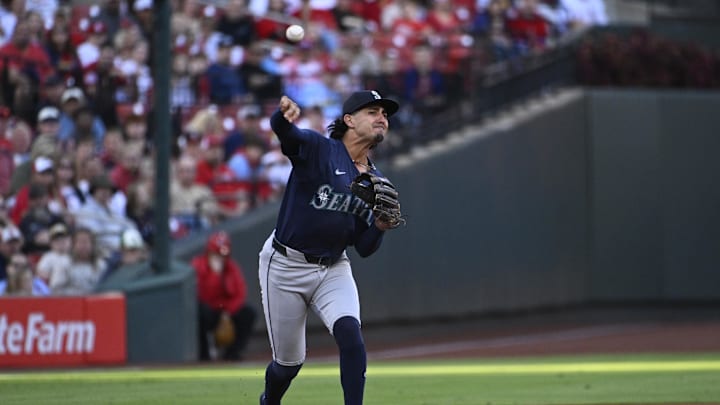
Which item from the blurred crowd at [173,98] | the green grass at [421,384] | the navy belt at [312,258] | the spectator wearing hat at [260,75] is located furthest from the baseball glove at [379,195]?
the spectator wearing hat at [260,75]

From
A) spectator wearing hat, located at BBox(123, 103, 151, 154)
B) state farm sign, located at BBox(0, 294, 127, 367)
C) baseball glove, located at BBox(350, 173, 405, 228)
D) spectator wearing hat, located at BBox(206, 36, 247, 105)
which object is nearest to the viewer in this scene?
baseball glove, located at BBox(350, 173, 405, 228)

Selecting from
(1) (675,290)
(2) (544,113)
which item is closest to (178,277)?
(2) (544,113)

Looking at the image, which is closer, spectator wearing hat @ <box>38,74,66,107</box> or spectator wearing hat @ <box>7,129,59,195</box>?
spectator wearing hat @ <box>7,129,59,195</box>

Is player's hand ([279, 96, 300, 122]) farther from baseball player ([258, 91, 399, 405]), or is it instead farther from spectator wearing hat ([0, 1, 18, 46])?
spectator wearing hat ([0, 1, 18, 46])

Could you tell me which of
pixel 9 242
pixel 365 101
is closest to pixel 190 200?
pixel 9 242

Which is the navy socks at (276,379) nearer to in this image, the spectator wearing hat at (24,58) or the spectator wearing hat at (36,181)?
the spectator wearing hat at (36,181)

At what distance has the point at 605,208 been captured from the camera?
2245 cm

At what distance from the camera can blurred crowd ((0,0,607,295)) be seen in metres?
14.7

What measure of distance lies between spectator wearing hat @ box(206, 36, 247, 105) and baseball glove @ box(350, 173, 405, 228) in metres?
9.48

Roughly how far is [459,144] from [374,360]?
5254 mm

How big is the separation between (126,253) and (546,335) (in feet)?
23.6

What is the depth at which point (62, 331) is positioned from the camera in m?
14.4

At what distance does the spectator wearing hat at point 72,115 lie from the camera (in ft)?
49.5

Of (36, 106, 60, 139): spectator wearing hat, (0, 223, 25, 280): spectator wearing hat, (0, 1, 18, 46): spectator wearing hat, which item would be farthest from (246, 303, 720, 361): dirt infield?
(0, 1, 18, 46): spectator wearing hat
